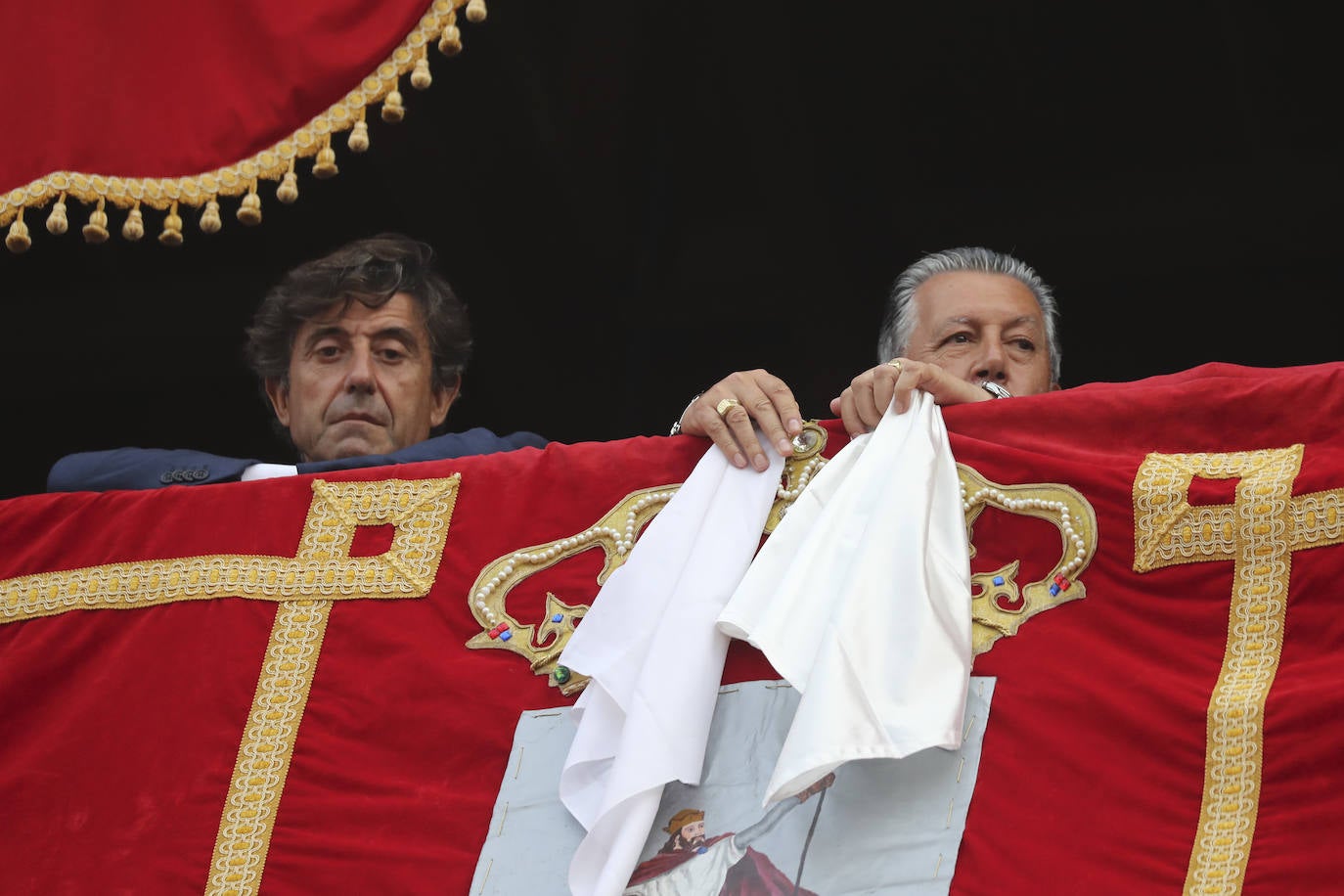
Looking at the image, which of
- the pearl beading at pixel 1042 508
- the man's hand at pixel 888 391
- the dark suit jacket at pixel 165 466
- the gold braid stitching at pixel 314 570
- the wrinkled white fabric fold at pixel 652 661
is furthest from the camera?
the dark suit jacket at pixel 165 466

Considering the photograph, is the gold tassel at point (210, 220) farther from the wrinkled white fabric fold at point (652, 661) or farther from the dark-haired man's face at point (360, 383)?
the wrinkled white fabric fold at point (652, 661)

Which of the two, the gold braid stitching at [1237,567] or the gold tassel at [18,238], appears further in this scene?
the gold tassel at [18,238]

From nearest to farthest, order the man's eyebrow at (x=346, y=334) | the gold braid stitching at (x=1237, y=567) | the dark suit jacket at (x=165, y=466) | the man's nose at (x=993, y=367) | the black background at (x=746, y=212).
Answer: the gold braid stitching at (x=1237, y=567), the dark suit jacket at (x=165, y=466), the man's nose at (x=993, y=367), the man's eyebrow at (x=346, y=334), the black background at (x=746, y=212)

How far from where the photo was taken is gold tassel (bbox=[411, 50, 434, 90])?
9.41 feet

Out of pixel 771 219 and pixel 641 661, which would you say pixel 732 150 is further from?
pixel 641 661

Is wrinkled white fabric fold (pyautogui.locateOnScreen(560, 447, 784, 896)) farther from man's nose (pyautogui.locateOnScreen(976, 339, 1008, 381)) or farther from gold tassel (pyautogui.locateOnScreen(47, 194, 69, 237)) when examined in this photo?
gold tassel (pyautogui.locateOnScreen(47, 194, 69, 237))

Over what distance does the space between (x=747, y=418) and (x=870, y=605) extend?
1.44 feet

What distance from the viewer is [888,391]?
236cm

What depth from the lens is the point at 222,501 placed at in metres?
2.59

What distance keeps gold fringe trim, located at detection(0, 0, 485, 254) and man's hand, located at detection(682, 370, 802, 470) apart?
814mm

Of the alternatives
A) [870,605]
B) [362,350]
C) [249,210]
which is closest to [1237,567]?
[870,605]

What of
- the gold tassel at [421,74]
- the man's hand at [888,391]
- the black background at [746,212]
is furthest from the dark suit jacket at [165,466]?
the black background at [746,212]

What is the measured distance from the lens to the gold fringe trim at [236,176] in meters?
2.88

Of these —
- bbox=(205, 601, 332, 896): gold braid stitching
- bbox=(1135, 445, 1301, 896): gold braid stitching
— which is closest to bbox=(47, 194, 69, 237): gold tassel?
bbox=(205, 601, 332, 896): gold braid stitching
